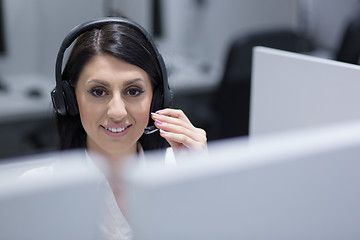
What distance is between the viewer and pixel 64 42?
0.99m

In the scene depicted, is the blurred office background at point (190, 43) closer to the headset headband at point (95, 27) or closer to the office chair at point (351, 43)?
the office chair at point (351, 43)

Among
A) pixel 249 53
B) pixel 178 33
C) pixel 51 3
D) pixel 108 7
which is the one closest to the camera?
pixel 249 53

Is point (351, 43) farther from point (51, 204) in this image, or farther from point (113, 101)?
point (51, 204)

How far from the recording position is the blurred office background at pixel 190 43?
249 centimetres

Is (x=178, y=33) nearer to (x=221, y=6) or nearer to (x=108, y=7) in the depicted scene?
(x=221, y=6)

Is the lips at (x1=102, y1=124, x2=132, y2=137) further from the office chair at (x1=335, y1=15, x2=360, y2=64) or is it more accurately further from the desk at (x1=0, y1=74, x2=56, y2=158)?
the office chair at (x1=335, y1=15, x2=360, y2=64)

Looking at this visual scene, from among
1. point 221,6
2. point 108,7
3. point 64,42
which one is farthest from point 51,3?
point 64,42

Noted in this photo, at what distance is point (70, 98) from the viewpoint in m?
1.03

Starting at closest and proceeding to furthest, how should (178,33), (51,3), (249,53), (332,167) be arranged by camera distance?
(332,167)
(249,53)
(51,3)
(178,33)

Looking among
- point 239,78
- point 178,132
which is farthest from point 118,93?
point 239,78

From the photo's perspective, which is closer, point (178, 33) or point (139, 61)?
point (139, 61)

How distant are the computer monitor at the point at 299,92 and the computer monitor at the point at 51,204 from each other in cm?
82

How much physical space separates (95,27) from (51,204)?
676 mm

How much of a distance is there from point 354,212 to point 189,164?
26 centimetres
